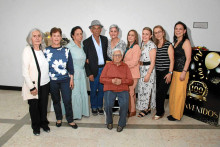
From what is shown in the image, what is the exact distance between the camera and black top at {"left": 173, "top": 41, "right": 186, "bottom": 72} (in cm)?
274

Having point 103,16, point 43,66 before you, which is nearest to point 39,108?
point 43,66

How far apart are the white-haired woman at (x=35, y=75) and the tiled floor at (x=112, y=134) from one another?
0.90ft

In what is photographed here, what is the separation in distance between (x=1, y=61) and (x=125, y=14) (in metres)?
3.32

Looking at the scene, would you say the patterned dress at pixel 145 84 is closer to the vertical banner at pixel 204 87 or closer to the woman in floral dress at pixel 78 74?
the vertical banner at pixel 204 87

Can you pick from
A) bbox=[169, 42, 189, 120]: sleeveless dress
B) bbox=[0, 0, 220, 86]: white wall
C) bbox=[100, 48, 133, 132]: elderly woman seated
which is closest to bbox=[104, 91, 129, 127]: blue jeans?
bbox=[100, 48, 133, 132]: elderly woman seated

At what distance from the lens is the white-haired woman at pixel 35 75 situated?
2.24 metres

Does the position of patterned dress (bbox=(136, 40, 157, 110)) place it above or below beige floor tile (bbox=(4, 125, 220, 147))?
above

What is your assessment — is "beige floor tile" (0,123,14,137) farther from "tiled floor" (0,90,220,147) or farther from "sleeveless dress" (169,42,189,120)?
"sleeveless dress" (169,42,189,120)

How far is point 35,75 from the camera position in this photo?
7.53 feet

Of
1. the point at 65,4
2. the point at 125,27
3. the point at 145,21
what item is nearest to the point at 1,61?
the point at 65,4

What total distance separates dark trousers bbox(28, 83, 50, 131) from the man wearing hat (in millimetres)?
797

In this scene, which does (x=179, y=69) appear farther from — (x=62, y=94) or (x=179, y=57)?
(x=62, y=94)

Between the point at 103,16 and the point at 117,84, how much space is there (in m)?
2.01

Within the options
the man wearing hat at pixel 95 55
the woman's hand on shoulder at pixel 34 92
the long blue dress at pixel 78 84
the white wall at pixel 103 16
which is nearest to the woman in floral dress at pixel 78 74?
the long blue dress at pixel 78 84
